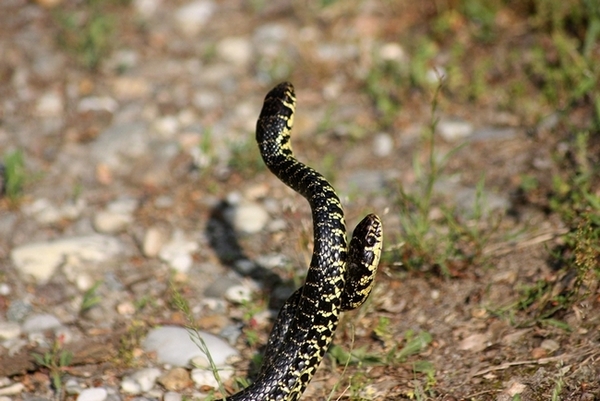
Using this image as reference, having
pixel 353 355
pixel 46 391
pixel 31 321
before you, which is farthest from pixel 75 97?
pixel 353 355

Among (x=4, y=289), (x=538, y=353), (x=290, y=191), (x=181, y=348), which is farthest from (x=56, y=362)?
(x=538, y=353)

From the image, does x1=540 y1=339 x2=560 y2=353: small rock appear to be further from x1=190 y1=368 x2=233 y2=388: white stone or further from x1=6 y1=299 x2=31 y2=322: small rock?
x1=6 y1=299 x2=31 y2=322: small rock

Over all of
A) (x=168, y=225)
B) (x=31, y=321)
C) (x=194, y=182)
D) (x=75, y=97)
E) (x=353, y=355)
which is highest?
(x=75, y=97)

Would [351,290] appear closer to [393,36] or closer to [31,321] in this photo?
[31,321]

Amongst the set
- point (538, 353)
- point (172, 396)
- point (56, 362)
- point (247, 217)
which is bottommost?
point (538, 353)

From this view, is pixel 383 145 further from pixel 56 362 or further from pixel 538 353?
pixel 56 362

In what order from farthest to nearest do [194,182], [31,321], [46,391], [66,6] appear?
[66,6]
[194,182]
[31,321]
[46,391]
